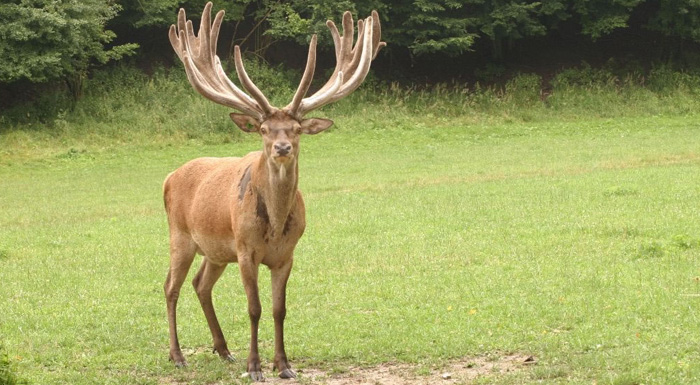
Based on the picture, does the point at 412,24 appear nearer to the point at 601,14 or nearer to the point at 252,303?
the point at 601,14

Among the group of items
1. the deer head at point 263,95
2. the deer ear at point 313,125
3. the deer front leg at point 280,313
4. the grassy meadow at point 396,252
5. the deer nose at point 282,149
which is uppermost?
the deer head at point 263,95

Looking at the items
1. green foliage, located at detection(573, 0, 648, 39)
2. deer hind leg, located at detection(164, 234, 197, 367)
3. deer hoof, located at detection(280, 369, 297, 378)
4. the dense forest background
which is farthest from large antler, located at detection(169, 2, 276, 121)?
green foliage, located at detection(573, 0, 648, 39)

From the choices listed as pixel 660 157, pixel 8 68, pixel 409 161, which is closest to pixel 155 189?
pixel 409 161

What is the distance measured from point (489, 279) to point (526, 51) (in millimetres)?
32350

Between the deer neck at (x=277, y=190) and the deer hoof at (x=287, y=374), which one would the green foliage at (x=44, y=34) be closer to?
the deer neck at (x=277, y=190)

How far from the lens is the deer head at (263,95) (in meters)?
8.30

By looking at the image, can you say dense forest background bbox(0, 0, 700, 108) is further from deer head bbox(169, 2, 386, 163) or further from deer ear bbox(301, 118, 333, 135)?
deer ear bbox(301, 118, 333, 135)

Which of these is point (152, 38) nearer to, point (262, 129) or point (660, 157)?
point (660, 157)

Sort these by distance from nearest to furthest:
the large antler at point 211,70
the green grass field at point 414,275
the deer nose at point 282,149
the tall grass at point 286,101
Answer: the deer nose at point 282,149 < the large antler at point 211,70 < the green grass field at point 414,275 < the tall grass at point 286,101

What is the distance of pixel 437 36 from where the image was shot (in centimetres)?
3978

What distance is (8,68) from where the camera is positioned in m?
30.7

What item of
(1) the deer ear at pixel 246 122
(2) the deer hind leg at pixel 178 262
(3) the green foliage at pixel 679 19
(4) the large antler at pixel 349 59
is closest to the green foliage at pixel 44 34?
(3) the green foliage at pixel 679 19

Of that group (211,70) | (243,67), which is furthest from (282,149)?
(211,70)

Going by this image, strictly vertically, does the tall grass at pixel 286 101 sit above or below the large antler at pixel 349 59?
below
